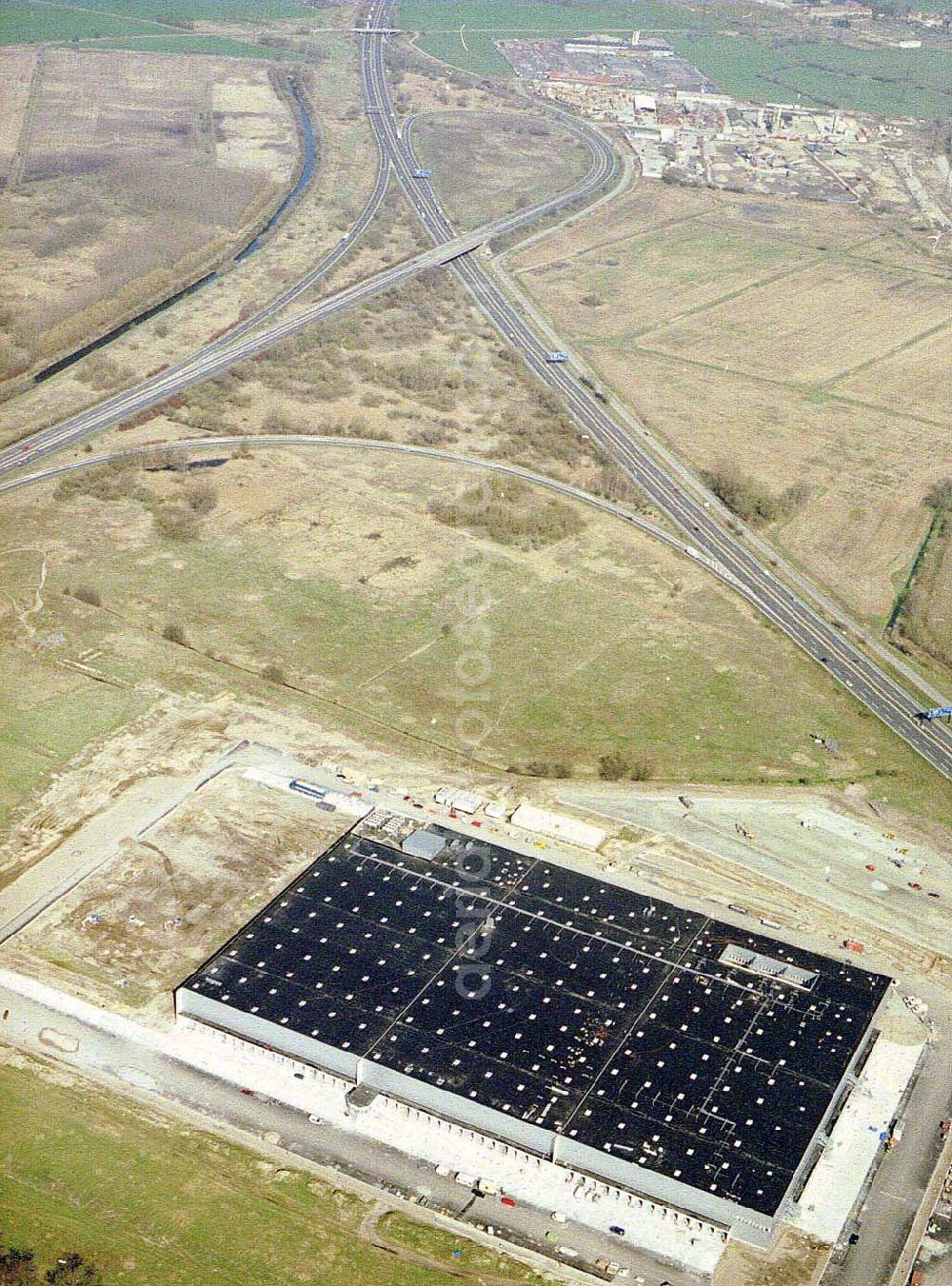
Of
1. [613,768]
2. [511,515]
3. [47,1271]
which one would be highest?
[613,768]

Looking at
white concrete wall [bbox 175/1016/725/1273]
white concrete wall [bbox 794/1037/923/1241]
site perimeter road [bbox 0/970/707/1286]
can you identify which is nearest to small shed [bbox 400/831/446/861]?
white concrete wall [bbox 175/1016/725/1273]

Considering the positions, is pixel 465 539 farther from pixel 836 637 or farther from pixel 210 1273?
pixel 210 1273

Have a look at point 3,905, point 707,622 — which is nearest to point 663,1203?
point 3,905

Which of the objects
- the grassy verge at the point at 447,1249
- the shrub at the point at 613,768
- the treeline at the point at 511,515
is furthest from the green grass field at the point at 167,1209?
the treeline at the point at 511,515

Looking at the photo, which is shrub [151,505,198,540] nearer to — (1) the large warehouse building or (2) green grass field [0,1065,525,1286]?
(1) the large warehouse building

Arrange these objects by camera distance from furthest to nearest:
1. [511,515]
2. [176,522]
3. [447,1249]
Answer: [511,515]
[176,522]
[447,1249]

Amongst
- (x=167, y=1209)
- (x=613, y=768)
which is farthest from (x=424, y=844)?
(x=167, y=1209)

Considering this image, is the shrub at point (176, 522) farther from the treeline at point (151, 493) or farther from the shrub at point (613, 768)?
the shrub at point (613, 768)

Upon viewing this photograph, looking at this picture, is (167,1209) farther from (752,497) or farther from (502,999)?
(752,497)
